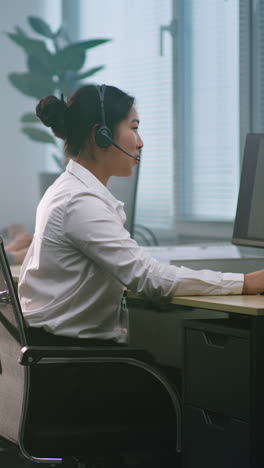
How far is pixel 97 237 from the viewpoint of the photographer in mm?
1785

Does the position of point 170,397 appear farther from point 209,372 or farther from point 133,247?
point 133,247

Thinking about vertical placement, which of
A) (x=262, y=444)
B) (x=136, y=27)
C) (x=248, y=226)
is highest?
(x=136, y=27)

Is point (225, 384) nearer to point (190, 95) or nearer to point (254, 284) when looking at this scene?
point (254, 284)

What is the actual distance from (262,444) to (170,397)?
Answer: 0.26m

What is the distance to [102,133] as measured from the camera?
1987mm

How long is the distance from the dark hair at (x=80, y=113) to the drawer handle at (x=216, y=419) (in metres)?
0.79

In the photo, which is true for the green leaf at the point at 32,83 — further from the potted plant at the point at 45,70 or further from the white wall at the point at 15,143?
the white wall at the point at 15,143

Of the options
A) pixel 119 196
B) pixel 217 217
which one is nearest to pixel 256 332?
pixel 119 196

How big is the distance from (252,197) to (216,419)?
2.36ft

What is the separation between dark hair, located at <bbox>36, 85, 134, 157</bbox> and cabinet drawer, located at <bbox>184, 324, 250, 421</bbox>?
0.60m

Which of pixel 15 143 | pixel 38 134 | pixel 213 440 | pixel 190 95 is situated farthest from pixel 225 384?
pixel 15 143

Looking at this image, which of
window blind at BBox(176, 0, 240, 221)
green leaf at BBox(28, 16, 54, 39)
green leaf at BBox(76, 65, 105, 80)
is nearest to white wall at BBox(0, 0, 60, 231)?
green leaf at BBox(28, 16, 54, 39)

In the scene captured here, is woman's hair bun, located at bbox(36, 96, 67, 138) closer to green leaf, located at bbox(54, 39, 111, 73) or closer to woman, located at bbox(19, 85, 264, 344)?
woman, located at bbox(19, 85, 264, 344)

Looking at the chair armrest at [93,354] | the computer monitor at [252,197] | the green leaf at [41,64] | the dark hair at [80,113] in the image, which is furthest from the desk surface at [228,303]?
the green leaf at [41,64]
